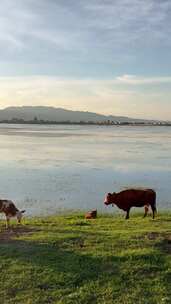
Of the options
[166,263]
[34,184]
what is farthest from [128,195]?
[34,184]

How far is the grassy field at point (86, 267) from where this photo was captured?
320 inches

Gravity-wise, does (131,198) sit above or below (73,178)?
above

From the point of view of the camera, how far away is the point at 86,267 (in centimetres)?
924

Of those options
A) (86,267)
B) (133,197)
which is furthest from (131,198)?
(86,267)

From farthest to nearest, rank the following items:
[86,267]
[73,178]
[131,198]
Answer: [73,178]
[131,198]
[86,267]

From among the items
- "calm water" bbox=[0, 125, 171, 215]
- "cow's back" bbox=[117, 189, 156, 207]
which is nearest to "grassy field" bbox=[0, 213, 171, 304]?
"cow's back" bbox=[117, 189, 156, 207]

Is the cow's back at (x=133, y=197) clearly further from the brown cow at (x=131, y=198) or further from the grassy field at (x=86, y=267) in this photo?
the grassy field at (x=86, y=267)

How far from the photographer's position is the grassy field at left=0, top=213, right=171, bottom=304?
320 inches

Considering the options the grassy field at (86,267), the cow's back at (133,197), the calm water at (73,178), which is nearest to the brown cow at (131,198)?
the cow's back at (133,197)

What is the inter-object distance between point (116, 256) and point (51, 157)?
32.7 meters

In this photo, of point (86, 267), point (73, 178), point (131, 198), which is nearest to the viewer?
point (86, 267)

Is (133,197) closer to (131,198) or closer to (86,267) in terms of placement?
(131,198)

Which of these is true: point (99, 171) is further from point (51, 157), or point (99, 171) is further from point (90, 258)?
point (90, 258)

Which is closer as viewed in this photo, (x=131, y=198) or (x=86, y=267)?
(x=86, y=267)
